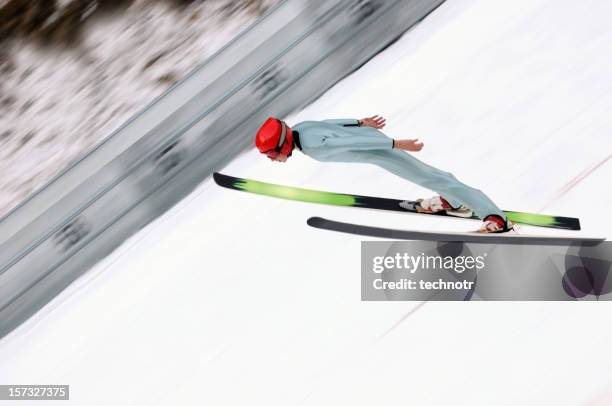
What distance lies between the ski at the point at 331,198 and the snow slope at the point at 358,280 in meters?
0.05

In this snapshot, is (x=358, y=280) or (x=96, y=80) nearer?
(x=358, y=280)

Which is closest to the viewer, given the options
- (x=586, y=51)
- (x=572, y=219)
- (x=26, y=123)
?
(x=572, y=219)

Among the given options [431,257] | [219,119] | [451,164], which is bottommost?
[431,257]

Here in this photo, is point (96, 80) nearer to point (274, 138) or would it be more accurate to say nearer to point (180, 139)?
point (180, 139)

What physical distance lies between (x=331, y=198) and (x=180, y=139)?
76 centimetres

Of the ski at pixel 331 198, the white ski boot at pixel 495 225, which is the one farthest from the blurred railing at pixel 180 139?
the white ski boot at pixel 495 225

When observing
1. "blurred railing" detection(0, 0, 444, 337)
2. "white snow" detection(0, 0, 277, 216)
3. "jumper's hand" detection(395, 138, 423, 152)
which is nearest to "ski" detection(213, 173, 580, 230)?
"blurred railing" detection(0, 0, 444, 337)

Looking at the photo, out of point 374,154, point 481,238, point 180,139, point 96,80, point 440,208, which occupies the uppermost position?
point 96,80

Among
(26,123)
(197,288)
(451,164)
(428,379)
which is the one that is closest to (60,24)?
(26,123)

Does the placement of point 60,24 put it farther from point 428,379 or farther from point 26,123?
point 428,379

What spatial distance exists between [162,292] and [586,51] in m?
2.12

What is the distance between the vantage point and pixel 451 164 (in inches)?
114

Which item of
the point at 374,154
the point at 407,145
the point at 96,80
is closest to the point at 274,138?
the point at 374,154

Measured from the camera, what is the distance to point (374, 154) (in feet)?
8.30
